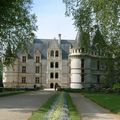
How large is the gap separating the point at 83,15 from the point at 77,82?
5642 centimetres

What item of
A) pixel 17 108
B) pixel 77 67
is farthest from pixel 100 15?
pixel 77 67

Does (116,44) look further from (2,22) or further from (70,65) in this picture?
(70,65)

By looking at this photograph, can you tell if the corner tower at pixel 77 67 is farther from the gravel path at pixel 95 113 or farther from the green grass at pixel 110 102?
the gravel path at pixel 95 113

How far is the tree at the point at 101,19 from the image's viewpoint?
3109 centimetres

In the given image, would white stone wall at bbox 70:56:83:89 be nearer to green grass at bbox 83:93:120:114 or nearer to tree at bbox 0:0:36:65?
tree at bbox 0:0:36:65

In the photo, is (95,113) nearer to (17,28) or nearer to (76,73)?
(17,28)

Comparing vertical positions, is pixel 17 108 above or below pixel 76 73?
below

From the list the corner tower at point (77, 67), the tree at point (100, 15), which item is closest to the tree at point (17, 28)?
the tree at point (100, 15)

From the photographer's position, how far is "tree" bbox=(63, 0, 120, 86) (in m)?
31.1

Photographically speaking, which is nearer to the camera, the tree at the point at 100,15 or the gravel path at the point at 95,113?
the gravel path at the point at 95,113

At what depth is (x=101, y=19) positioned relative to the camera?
110 ft

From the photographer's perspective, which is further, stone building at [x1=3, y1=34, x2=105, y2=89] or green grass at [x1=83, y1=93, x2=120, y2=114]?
stone building at [x1=3, y1=34, x2=105, y2=89]

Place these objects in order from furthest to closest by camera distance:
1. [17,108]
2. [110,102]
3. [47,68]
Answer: [47,68]
[110,102]
[17,108]

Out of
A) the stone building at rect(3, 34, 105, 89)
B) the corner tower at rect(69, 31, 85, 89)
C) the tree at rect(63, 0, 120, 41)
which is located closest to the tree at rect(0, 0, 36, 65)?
the tree at rect(63, 0, 120, 41)
